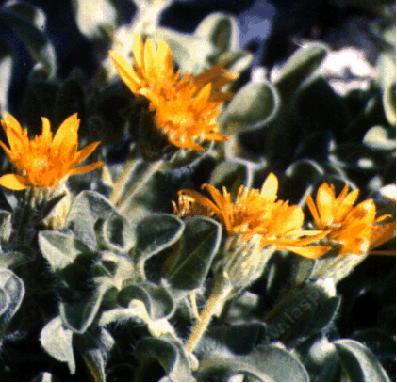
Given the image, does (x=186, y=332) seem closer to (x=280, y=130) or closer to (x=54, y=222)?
(x=54, y=222)

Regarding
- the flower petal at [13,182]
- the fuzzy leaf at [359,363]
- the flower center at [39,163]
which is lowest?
the fuzzy leaf at [359,363]

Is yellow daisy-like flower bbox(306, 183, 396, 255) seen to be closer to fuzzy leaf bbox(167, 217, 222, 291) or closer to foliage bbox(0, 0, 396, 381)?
foliage bbox(0, 0, 396, 381)

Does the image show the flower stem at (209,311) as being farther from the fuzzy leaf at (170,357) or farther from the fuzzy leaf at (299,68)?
the fuzzy leaf at (299,68)

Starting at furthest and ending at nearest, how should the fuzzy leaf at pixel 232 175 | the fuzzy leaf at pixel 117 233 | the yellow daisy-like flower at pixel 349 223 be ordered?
the fuzzy leaf at pixel 232 175 < the yellow daisy-like flower at pixel 349 223 < the fuzzy leaf at pixel 117 233

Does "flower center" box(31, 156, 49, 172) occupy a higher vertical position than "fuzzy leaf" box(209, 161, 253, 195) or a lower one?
higher

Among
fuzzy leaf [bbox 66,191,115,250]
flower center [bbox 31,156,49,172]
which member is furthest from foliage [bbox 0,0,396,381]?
flower center [bbox 31,156,49,172]

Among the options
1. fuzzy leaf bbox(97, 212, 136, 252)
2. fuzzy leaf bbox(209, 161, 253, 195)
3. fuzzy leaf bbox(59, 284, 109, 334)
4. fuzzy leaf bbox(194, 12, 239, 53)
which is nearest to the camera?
fuzzy leaf bbox(59, 284, 109, 334)

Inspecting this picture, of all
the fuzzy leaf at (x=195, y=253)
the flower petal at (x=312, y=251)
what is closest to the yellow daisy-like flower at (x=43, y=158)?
the fuzzy leaf at (x=195, y=253)
